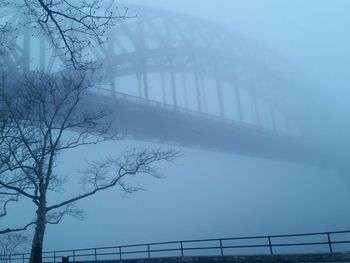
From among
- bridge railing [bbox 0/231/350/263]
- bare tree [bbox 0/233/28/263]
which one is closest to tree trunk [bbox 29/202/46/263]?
bare tree [bbox 0/233/28/263]

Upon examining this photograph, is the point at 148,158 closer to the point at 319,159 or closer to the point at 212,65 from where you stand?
the point at 212,65

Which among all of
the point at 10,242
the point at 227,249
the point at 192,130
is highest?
the point at 192,130

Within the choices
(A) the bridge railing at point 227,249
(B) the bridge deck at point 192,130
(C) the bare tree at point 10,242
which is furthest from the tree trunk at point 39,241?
(B) the bridge deck at point 192,130

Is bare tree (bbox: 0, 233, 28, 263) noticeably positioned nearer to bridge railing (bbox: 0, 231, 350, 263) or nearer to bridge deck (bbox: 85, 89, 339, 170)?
bridge railing (bbox: 0, 231, 350, 263)

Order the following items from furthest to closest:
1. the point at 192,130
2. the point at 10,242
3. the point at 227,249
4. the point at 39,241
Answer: the point at 192,130
the point at 227,249
the point at 10,242
the point at 39,241

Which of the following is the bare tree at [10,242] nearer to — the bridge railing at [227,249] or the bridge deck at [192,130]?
the bridge railing at [227,249]

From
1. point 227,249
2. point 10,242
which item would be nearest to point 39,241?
point 10,242

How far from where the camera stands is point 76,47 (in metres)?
5.04

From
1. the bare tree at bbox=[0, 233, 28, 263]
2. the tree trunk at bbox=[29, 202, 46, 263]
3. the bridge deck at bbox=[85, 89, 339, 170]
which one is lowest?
the tree trunk at bbox=[29, 202, 46, 263]

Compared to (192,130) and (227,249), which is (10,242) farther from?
(192,130)

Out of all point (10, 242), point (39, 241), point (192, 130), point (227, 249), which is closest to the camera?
point (39, 241)

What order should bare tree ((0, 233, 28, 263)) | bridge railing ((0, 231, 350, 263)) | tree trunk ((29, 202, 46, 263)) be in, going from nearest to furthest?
tree trunk ((29, 202, 46, 263)) < bare tree ((0, 233, 28, 263)) < bridge railing ((0, 231, 350, 263))

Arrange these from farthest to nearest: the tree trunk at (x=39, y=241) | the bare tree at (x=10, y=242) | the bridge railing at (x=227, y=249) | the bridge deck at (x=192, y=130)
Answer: the bridge deck at (x=192, y=130)
the bridge railing at (x=227, y=249)
the bare tree at (x=10, y=242)
the tree trunk at (x=39, y=241)

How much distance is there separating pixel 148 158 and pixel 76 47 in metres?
6.37
